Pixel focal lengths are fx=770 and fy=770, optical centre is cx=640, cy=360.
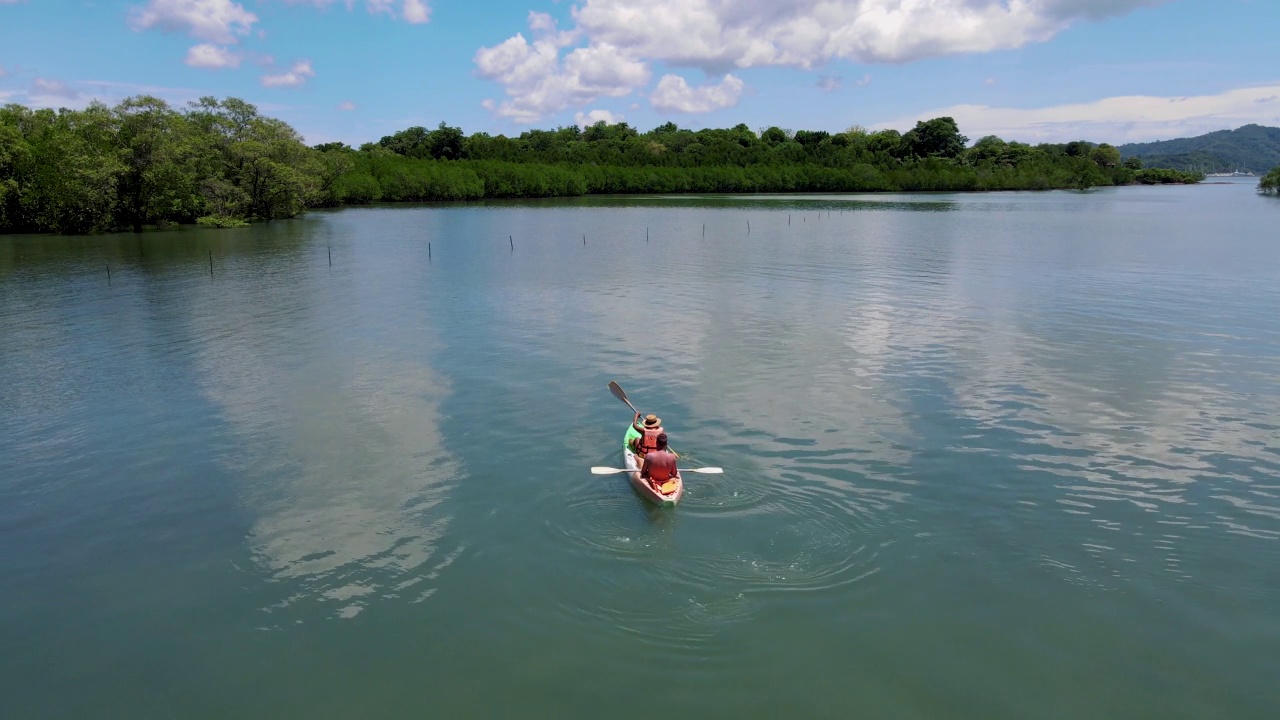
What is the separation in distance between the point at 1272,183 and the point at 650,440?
195m

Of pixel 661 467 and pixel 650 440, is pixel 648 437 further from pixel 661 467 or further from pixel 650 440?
pixel 661 467

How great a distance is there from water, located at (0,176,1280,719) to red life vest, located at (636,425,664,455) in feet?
3.87

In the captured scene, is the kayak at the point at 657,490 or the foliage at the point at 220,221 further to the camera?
the foliage at the point at 220,221

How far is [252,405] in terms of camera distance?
23.4m

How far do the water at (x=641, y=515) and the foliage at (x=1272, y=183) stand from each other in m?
160

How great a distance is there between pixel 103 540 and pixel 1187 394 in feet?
94.6

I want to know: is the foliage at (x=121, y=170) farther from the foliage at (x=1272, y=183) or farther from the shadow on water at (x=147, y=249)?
the foliage at (x=1272, y=183)

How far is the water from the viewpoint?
1145 centimetres

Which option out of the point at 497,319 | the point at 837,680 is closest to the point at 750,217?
the point at 497,319

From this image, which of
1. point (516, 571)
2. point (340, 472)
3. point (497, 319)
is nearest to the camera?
point (516, 571)

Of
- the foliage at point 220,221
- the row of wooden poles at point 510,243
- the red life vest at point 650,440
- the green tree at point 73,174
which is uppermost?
the green tree at point 73,174

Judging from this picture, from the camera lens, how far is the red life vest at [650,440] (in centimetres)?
1695

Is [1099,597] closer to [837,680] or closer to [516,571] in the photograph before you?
[837,680]

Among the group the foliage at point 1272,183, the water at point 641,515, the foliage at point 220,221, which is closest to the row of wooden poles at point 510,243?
the water at point 641,515
